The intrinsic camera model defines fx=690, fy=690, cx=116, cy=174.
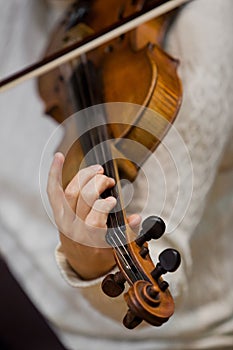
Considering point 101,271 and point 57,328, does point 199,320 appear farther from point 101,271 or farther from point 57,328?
point 101,271

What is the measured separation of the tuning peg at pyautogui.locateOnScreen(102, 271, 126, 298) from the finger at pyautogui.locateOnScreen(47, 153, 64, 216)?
0.24 ft

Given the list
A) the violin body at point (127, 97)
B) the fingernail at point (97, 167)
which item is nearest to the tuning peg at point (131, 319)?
the violin body at point (127, 97)

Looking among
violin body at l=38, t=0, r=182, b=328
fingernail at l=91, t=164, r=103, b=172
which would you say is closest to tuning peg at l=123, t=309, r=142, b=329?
violin body at l=38, t=0, r=182, b=328

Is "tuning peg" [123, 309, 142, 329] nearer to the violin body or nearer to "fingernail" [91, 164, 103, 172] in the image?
the violin body

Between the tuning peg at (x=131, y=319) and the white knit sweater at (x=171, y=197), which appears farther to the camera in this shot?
the white knit sweater at (x=171, y=197)

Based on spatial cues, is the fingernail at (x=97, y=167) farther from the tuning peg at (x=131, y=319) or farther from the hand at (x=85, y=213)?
the tuning peg at (x=131, y=319)

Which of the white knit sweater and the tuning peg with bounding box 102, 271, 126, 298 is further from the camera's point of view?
the white knit sweater

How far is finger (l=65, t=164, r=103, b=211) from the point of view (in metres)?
0.48

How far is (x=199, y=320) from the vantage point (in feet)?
2.81

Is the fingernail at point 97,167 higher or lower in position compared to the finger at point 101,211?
higher

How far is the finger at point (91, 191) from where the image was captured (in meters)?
0.47

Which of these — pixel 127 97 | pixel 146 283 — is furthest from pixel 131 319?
pixel 127 97

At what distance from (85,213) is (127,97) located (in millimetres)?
252

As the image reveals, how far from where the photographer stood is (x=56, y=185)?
505mm
